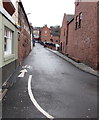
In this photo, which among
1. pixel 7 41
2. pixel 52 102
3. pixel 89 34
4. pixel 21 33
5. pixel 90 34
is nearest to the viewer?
pixel 52 102

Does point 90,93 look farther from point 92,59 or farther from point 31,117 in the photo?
point 92,59

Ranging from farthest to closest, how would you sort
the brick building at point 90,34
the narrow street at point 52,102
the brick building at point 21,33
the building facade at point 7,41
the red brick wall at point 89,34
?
the brick building at point 21,33, the red brick wall at point 89,34, the brick building at point 90,34, the building facade at point 7,41, the narrow street at point 52,102

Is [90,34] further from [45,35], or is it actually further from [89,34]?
[45,35]

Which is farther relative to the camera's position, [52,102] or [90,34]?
[90,34]

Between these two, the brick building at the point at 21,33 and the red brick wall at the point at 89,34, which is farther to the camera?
the brick building at the point at 21,33

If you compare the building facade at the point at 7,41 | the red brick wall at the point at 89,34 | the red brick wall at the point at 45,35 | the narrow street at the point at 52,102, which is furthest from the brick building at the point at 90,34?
the red brick wall at the point at 45,35

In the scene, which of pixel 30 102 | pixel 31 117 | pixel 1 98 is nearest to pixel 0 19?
pixel 1 98

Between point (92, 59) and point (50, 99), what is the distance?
9557 mm

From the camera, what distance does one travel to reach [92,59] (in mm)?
14539

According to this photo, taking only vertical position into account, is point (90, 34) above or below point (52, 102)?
above

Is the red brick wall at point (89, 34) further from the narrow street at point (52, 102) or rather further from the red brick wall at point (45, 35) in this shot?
the red brick wall at point (45, 35)

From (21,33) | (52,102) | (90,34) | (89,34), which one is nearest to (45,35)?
(21,33)

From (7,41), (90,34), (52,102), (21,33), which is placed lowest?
(52,102)

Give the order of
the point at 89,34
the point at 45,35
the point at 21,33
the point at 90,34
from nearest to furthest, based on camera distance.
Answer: the point at 90,34 → the point at 89,34 → the point at 21,33 → the point at 45,35
